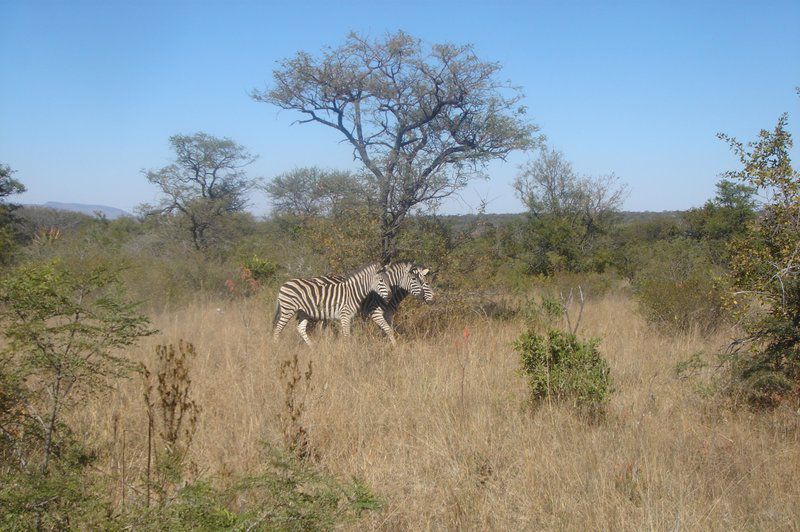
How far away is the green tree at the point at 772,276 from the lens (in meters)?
4.95

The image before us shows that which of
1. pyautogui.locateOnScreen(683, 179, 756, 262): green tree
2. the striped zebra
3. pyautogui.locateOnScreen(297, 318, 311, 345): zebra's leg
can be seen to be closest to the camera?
pyautogui.locateOnScreen(297, 318, 311, 345): zebra's leg

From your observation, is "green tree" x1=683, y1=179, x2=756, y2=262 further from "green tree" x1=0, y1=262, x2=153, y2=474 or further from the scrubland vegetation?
"green tree" x1=0, y1=262, x2=153, y2=474

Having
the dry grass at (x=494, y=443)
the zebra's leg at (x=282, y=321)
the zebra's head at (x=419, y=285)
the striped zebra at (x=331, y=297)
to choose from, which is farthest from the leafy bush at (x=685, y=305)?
the zebra's leg at (x=282, y=321)

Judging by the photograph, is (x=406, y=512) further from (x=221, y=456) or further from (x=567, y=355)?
(x=567, y=355)

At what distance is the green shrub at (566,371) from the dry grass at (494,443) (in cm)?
20

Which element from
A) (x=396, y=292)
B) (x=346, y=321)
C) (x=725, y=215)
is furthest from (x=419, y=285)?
(x=725, y=215)

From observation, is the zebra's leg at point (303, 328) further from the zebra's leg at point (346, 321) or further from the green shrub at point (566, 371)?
the green shrub at point (566, 371)

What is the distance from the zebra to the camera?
8430 millimetres

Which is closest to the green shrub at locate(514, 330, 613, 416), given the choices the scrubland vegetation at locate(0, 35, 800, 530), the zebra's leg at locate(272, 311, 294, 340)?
the scrubland vegetation at locate(0, 35, 800, 530)

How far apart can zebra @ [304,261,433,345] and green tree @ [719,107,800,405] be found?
4.02 meters

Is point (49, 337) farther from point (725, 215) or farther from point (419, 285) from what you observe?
point (725, 215)

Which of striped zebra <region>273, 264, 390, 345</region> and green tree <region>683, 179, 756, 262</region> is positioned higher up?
green tree <region>683, 179, 756, 262</region>

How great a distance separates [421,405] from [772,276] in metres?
3.04

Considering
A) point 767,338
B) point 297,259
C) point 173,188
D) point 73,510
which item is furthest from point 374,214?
point 173,188
